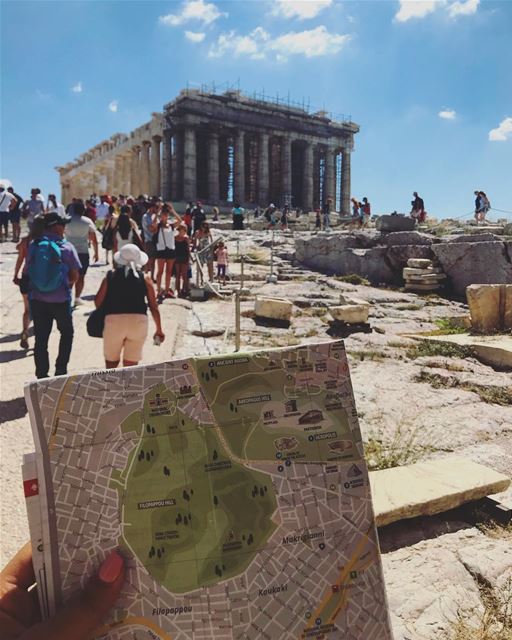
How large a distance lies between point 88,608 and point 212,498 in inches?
17.8

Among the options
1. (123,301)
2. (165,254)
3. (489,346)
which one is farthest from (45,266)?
(489,346)

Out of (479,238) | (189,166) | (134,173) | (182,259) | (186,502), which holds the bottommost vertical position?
(186,502)

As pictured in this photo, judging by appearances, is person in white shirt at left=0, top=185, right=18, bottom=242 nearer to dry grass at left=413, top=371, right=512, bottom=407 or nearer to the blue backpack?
the blue backpack

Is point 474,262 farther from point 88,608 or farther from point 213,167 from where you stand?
point 213,167

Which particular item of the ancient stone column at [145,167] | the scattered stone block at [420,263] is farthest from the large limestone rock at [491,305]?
the ancient stone column at [145,167]

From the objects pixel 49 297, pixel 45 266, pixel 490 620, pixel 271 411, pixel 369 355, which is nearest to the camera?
pixel 271 411

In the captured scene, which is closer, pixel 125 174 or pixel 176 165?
pixel 176 165

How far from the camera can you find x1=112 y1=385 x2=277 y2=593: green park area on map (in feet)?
5.00

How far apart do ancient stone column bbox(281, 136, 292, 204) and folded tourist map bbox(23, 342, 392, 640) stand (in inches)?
1759

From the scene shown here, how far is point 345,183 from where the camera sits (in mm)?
51188

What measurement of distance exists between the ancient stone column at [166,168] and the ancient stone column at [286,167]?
34.3 feet

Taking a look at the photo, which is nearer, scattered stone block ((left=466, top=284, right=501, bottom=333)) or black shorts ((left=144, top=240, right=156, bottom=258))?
scattered stone block ((left=466, top=284, right=501, bottom=333))

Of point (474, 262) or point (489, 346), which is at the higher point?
point (474, 262)

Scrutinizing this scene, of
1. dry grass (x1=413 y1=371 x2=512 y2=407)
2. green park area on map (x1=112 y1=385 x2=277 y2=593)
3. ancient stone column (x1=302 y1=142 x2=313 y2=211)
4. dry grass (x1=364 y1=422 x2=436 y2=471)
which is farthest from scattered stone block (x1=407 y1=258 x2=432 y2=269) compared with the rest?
ancient stone column (x1=302 y1=142 x2=313 y2=211)
